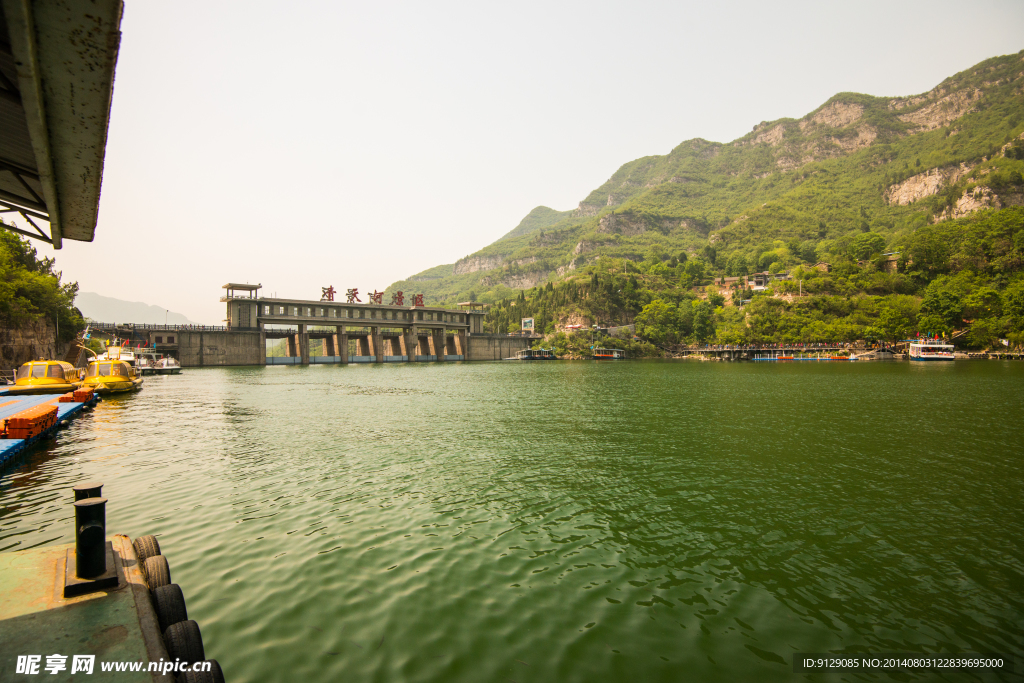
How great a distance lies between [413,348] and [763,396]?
104 metres

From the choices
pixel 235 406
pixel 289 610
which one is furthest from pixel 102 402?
pixel 289 610

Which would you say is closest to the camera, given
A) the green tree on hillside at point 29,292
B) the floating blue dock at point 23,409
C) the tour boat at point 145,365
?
the floating blue dock at point 23,409

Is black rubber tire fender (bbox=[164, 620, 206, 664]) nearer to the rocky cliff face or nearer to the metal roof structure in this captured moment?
the metal roof structure

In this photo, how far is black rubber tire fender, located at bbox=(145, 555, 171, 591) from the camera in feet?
18.7

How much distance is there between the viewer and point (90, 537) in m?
5.43

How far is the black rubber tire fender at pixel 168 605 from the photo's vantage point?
5.18 metres

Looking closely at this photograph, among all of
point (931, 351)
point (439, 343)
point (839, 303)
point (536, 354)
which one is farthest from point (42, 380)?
point (839, 303)

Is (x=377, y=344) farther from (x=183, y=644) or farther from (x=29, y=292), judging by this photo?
(x=183, y=644)

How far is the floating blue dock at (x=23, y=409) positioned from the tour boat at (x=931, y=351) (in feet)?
486

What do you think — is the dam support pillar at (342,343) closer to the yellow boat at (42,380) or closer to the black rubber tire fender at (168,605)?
the yellow boat at (42,380)

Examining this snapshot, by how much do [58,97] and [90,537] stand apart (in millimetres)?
5190

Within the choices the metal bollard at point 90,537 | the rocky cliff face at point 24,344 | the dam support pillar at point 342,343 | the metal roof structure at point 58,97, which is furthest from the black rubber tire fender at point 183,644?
the dam support pillar at point 342,343

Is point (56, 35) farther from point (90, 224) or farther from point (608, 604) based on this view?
point (608, 604)

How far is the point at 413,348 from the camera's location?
129 m
